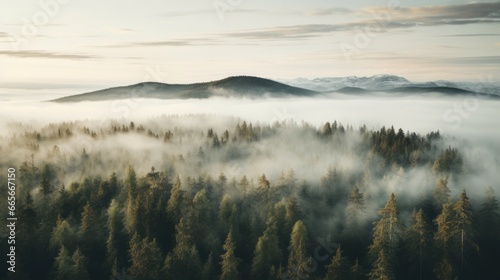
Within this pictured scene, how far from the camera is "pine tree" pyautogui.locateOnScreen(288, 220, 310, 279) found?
3509 inches

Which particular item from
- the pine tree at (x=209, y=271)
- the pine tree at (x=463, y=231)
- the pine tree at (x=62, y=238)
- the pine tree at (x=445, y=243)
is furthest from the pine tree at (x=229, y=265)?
the pine tree at (x=463, y=231)

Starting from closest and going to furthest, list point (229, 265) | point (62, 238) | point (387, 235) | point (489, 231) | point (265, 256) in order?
point (229, 265) → point (387, 235) → point (265, 256) → point (62, 238) → point (489, 231)

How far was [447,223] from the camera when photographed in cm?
9925

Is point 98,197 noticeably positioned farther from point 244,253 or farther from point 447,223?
point 447,223

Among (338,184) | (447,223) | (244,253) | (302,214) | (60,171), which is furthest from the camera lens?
(60,171)

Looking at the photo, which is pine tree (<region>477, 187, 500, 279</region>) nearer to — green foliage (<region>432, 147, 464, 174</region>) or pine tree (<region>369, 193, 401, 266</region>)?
pine tree (<region>369, 193, 401, 266</region>)

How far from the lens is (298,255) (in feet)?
302

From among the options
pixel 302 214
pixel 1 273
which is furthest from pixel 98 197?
pixel 302 214

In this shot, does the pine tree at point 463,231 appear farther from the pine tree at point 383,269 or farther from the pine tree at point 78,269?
the pine tree at point 78,269

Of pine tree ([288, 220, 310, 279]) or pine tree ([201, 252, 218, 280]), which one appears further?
pine tree ([201, 252, 218, 280])

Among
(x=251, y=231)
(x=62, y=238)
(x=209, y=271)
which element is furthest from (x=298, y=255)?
(x=62, y=238)

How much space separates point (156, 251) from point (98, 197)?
42.6m

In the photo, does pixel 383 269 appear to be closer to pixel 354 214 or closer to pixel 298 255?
pixel 298 255

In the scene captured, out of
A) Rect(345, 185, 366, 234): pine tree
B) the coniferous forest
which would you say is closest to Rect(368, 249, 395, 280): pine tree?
the coniferous forest
